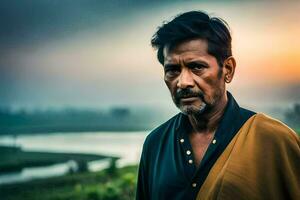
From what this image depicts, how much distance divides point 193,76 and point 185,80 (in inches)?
1.7

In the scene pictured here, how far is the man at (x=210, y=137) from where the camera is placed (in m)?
1.70

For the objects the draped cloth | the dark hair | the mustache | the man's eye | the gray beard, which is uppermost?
the dark hair

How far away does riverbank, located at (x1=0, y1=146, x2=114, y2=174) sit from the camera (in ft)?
16.2

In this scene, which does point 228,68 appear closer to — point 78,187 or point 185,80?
point 185,80

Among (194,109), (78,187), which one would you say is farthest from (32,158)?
(194,109)

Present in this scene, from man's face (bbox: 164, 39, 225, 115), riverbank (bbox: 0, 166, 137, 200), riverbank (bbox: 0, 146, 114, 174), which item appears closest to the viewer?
man's face (bbox: 164, 39, 225, 115)

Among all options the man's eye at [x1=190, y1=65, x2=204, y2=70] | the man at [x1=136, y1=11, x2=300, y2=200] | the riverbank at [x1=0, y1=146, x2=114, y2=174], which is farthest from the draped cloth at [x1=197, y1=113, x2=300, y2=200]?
the riverbank at [x1=0, y1=146, x2=114, y2=174]

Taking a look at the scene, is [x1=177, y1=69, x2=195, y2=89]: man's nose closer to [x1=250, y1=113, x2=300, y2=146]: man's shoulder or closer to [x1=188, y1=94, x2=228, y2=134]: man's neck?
[x1=188, y1=94, x2=228, y2=134]: man's neck

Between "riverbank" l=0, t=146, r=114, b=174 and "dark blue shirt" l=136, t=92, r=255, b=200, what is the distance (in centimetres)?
292

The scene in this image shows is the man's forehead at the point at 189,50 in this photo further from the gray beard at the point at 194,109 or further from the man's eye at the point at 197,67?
the gray beard at the point at 194,109

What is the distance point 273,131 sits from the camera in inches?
67.7

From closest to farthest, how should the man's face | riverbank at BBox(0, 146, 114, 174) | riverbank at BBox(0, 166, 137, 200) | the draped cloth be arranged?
the draped cloth < the man's face < riverbank at BBox(0, 166, 137, 200) < riverbank at BBox(0, 146, 114, 174)

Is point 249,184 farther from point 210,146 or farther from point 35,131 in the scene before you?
point 35,131

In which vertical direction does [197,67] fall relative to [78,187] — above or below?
above
